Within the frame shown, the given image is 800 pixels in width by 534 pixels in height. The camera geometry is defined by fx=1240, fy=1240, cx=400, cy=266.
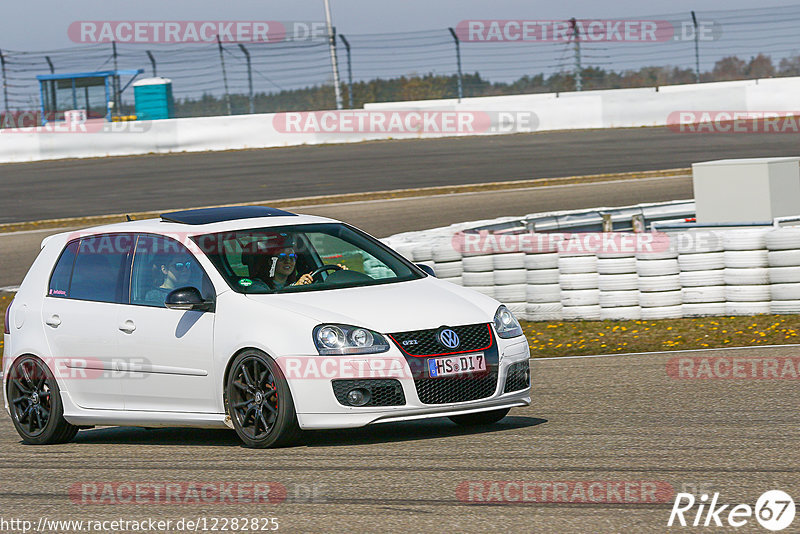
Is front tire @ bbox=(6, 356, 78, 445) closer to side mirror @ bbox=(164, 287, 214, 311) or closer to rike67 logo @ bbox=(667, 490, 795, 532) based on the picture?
side mirror @ bbox=(164, 287, 214, 311)

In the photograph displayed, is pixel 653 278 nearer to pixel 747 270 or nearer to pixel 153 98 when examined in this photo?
pixel 747 270

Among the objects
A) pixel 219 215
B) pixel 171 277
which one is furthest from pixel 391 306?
pixel 219 215

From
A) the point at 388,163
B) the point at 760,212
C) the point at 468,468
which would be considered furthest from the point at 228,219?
the point at 388,163

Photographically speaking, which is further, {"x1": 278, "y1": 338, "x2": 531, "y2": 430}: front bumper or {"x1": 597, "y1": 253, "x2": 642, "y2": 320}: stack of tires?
{"x1": 597, "y1": 253, "x2": 642, "y2": 320}: stack of tires

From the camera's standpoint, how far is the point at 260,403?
7348mm

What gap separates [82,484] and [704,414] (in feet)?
12.5

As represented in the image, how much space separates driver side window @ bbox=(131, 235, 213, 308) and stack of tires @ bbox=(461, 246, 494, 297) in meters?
6.03

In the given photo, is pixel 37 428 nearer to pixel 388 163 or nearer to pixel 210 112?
pixel 388 163

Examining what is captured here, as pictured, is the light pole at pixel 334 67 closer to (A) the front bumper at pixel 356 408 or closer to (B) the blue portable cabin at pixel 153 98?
(B) the blue portable cabin at pixel 153 98

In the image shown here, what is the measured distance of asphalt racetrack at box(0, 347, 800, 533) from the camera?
5.50m

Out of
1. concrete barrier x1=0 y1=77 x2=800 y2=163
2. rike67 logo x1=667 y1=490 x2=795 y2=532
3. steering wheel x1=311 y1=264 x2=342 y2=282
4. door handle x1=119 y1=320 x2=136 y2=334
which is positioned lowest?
rike67 logo x1=667 y1=490 x2=795 y2=532

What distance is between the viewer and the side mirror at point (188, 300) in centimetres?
759

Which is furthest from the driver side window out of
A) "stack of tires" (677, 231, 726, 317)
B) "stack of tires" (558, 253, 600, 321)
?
"stack of tires" (677, 231, 726, 317)

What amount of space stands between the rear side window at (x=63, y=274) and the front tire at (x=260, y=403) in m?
1.91
